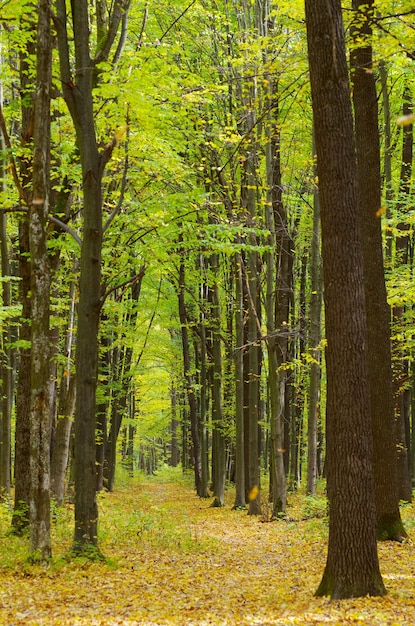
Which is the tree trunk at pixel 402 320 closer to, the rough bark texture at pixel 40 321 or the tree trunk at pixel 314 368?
the tree trunk at pixel 314 368

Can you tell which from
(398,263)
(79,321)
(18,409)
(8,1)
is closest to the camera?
(79,321)

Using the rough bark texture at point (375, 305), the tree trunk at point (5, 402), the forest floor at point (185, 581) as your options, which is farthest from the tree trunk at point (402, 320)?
the tree trunk at point (5, 402)

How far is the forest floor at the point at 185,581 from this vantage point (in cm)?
652

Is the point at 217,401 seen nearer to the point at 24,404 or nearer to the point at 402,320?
the point at 402,320

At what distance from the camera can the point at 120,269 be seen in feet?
45.4

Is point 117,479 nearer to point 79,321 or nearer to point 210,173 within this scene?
point 210,173

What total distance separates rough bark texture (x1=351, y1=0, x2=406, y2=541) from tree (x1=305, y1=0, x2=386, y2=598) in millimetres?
3824

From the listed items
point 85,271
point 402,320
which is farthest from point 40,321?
point 402,320

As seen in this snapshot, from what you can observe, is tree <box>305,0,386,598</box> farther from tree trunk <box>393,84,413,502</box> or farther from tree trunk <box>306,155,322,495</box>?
tree trunk <box>393,84,413,502</box>

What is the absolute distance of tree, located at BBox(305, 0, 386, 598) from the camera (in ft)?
22.5

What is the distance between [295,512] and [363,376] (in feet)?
43.1

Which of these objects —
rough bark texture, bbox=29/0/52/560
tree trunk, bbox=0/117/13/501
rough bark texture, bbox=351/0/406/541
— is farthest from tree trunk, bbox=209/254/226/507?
rough bark texture, bbox=29/0/52/560

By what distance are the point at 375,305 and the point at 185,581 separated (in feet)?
18.2

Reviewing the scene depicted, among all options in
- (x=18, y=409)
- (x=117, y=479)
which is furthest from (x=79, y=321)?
(x=117, y=479)
